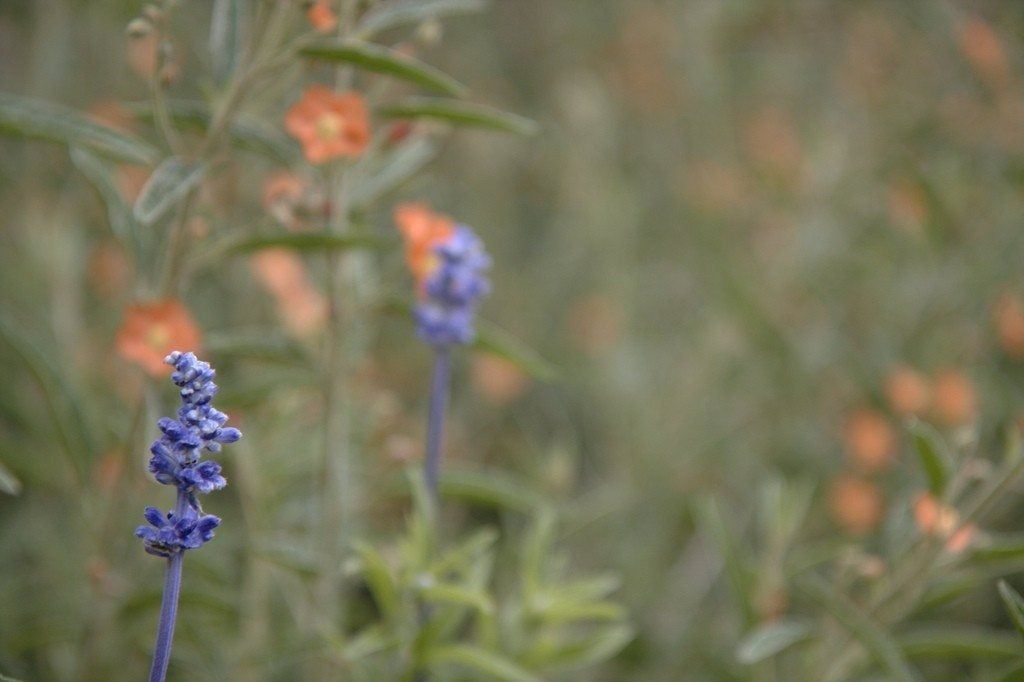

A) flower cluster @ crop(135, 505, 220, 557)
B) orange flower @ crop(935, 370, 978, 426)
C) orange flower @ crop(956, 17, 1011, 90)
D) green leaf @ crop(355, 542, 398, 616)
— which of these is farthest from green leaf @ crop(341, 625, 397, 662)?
orange flower @ crop(956, 17, 1011, 90)

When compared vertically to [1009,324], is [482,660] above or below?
below

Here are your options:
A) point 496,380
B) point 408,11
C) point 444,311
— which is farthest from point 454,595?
point 496,380

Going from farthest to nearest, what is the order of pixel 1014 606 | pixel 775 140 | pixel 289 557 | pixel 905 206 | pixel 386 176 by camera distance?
pixel 775 140, pixel 905 206, pixel 386 176, pixel 289 557, pixel 1014 606

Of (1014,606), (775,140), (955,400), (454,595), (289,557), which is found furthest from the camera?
(775,140)

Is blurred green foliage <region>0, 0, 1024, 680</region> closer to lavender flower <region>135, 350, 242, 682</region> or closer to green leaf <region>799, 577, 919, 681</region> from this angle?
green leaf <region>799, 577, 919, 681</region>

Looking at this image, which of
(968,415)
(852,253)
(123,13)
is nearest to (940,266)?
(852,253)

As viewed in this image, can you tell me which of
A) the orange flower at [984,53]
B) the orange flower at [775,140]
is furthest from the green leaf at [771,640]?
the orange flower at [775,140]

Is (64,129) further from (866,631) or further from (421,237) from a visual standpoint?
(866,631)
